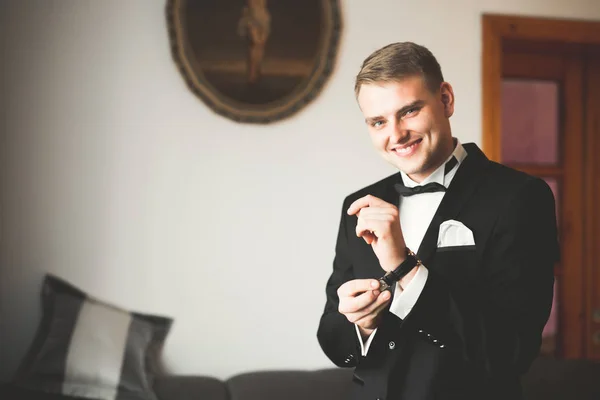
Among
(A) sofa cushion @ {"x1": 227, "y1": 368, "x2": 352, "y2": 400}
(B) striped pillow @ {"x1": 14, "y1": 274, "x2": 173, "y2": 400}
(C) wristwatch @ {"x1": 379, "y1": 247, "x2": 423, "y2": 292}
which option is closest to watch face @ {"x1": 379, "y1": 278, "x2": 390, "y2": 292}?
(C) wristwatch @ {"x1": 379, "y1": 247, "x2": 423, "y2": 292}

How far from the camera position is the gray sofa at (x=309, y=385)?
6.93 ft

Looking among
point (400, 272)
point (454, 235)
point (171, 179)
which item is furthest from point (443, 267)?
point (171, 179)

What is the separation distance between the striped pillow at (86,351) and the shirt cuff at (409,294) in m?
1.39

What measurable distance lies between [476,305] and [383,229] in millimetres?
232

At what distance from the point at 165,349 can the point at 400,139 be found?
162 centimetres

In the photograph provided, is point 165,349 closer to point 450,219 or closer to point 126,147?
point 126,147

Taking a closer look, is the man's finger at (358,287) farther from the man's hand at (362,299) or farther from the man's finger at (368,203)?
the man's finger at (368,203)

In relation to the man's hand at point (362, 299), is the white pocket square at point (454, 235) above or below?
above

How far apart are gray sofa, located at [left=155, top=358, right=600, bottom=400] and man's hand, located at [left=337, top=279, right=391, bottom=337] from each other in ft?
4.08

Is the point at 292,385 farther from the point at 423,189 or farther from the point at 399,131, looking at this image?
the point at 399,131

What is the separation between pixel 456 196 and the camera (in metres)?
1.09

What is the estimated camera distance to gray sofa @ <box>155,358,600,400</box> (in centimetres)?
211

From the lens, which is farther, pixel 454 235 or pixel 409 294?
pixel 454 235

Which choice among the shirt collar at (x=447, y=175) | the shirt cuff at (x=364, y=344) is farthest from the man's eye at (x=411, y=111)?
the shirt cuff at (x=364, y=344)
